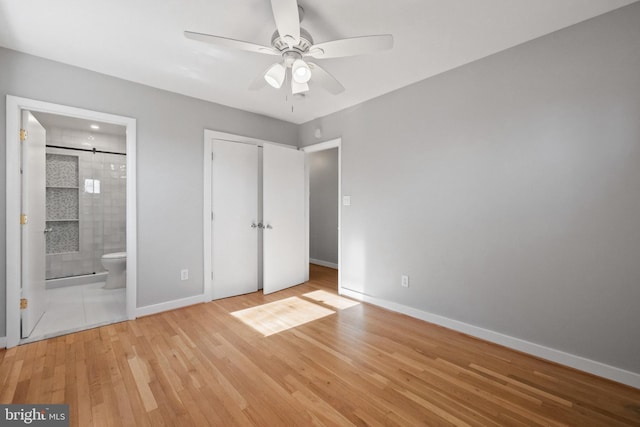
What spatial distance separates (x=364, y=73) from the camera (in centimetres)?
266

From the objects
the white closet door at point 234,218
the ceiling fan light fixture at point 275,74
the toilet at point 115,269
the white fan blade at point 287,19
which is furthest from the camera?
the toilet at point 115,269

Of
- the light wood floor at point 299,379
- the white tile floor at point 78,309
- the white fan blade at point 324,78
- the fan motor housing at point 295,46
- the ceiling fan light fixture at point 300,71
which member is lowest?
the light wood floor at point 299,379

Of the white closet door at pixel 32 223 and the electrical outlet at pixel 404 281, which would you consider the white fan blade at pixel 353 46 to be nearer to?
the electrical outlet at pixel 404 281

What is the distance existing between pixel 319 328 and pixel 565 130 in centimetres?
263

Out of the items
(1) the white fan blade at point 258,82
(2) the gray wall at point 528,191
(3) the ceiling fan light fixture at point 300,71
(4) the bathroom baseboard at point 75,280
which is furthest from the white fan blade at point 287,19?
(4) the bathroom baseboard at point 75,280

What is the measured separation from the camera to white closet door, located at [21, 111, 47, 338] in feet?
7.77

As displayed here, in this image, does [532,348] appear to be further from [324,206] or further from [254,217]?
[324,206]

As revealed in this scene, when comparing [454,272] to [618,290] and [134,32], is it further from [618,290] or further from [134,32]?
[134,32]

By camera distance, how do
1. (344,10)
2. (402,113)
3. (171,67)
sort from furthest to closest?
(402,113) < (171,67) < (344,10)

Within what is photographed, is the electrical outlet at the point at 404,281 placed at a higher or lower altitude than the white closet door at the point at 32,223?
lower

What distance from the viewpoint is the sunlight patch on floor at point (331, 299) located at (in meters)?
3.30

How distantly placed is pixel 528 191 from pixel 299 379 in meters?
2.29

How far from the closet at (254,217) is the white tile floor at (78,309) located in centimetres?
112

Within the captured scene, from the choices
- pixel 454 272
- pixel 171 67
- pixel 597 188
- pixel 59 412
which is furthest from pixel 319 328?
pixel 171 67
